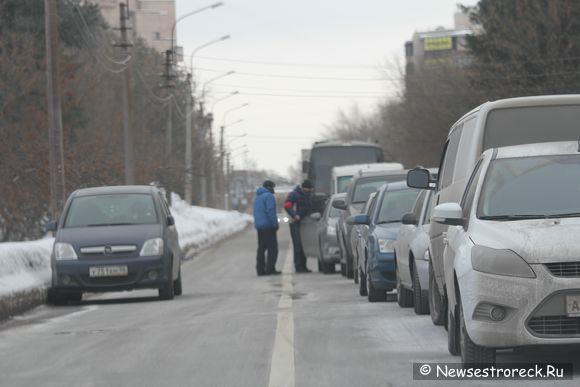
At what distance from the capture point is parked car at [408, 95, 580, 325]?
462 inches

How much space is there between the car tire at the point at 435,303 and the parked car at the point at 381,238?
416 cm

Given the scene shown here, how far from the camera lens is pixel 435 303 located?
12195 millimetres

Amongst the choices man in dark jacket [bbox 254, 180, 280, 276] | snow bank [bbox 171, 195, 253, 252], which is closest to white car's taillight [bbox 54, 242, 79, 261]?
man in dark jacket [bbox 254, 180, 280, 276]

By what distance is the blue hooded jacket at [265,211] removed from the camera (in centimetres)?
2689

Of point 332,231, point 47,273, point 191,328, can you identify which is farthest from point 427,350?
point 332,231

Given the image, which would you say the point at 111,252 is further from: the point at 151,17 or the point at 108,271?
the point at 151,17

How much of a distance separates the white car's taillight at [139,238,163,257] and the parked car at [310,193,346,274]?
7528mm

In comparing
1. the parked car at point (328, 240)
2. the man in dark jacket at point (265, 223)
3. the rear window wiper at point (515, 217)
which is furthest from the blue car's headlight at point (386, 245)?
the man in dark jacket at point (265, 223)

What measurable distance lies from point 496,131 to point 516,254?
3.45 m

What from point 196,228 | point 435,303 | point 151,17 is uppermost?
point 151,17

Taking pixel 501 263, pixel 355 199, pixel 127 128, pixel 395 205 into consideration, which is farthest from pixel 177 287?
pixel 127 128

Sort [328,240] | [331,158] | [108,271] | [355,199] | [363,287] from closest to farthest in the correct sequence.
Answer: [363,287], [108,271], [355,199], [328,240], [331,158]

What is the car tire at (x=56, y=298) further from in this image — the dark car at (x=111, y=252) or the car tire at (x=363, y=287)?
the car tire at (x=363, y=287)

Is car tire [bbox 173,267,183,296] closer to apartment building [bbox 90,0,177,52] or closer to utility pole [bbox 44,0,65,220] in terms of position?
utility pole [bbox 44,0,65,220]
